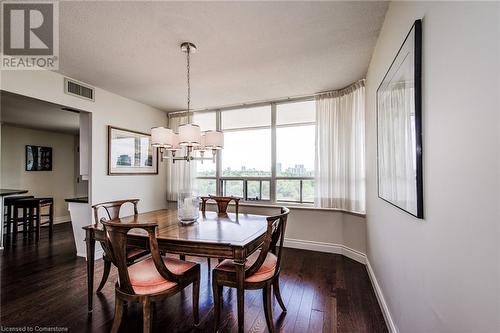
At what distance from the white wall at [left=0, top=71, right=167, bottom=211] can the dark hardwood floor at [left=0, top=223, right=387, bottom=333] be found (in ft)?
3.85

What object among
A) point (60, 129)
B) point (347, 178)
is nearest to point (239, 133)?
point (347, 178)

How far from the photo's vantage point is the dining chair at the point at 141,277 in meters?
1.54

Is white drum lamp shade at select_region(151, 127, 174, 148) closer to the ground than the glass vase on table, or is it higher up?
higher up

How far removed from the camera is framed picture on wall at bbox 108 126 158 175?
12.0 feet


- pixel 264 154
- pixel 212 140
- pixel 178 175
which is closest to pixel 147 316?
pixel 212 140

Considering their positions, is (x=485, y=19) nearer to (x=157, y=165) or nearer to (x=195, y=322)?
(x=195, y=322)

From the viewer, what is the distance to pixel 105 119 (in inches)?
141

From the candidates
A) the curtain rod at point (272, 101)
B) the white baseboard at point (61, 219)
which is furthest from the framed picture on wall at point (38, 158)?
the curtain rod at point (272, 101)

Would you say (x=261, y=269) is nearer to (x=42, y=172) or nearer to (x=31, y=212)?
(x=31, y=212)

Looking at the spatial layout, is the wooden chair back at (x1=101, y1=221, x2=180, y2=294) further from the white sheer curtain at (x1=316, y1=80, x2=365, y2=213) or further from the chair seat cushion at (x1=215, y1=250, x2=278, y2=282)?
the white sheer curtain at (x1=316, y1=80, x2=365, y2=213)

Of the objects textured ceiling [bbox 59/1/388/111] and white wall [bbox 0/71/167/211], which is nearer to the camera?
textured ceiling [bbox 59/1/388/111]

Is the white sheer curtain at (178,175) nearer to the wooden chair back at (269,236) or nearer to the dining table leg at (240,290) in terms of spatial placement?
the wooden chair back at (269,236)

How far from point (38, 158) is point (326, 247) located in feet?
22.0

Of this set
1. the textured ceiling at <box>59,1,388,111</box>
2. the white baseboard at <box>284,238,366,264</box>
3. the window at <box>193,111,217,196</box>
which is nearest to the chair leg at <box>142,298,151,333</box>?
the textured ceiling at <box>59,1,388,111</box>
